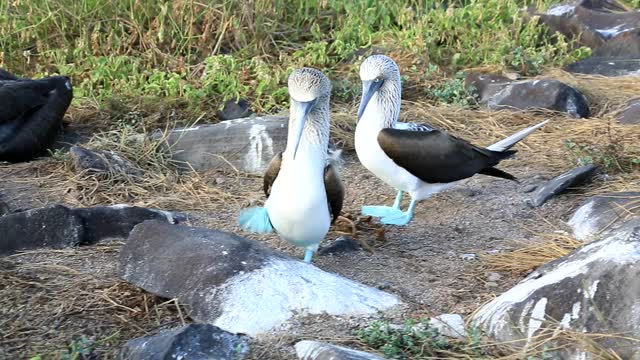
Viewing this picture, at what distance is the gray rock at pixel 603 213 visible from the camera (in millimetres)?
4469

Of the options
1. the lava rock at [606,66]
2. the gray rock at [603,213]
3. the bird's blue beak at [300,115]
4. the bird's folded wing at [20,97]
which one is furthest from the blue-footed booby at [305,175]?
the lava rock at [606,66]

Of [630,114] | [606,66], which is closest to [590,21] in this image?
[606,66]

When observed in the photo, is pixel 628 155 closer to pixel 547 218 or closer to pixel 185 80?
pixel 547 218

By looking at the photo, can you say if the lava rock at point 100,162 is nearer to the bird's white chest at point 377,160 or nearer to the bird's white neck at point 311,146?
the bird's white chest at point 377,160

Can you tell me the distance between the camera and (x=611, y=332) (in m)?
3.19

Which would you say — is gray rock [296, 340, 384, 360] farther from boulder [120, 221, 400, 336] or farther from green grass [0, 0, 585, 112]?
green grass [0, 0, 585, 112]

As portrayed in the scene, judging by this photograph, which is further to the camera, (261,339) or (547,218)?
(547,218)

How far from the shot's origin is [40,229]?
4.22 metres

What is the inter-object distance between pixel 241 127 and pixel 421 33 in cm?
233

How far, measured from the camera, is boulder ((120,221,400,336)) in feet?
11.5

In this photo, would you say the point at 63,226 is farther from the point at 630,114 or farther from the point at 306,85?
the point at 630,114

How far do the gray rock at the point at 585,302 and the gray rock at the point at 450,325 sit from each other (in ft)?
0.23

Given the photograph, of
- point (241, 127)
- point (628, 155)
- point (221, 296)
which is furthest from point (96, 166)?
point (628, 155)

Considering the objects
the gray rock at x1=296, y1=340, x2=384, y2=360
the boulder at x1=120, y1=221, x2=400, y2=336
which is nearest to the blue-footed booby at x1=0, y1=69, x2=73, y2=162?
the boulder at x1=120, y1=221, x2=400, y2=336
